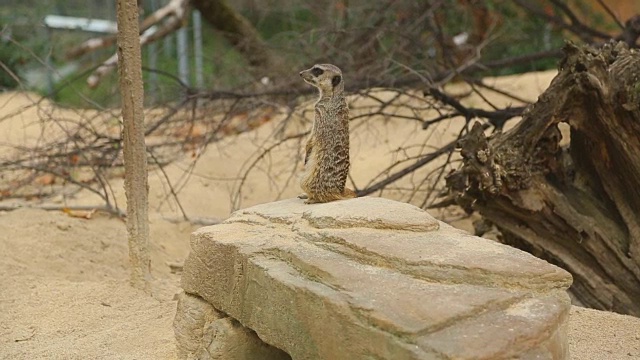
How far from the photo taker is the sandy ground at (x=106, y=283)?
11.3 feet

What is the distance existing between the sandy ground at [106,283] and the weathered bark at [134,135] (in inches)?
8.3

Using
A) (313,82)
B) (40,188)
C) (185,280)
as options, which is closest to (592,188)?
(313,82)

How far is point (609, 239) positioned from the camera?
159 inches

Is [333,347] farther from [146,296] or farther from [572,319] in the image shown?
[146,296]

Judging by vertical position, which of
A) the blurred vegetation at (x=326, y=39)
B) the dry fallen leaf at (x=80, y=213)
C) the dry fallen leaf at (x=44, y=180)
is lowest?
the dry fallen leaf at (x=80, y=213)

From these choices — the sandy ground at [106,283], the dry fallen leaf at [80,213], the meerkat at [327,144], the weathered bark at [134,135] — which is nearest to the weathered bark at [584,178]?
the sandy ground at [106,283]

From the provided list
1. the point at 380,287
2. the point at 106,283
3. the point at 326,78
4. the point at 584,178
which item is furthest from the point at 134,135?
the point at 584,178

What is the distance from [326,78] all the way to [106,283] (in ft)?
5.74

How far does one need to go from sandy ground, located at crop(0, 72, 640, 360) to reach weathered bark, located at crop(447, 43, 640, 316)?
0.42m

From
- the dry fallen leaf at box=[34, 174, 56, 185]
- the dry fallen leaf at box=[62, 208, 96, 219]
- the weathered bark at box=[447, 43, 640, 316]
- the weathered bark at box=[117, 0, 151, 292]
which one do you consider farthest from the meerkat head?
the dry fallen leaf at box=[34, 174, 56, 185]

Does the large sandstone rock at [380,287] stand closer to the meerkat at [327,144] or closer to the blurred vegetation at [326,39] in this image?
the meerkat at [327,144]

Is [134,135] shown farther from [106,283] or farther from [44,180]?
[44,180]

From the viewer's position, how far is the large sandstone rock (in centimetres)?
219

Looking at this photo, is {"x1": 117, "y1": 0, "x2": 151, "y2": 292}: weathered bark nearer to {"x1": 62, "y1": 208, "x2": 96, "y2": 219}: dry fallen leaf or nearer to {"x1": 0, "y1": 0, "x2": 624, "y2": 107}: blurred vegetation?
{"x1": 0, "y1": 0, "x2": 624, "y2": 107}: blurred vegetation
